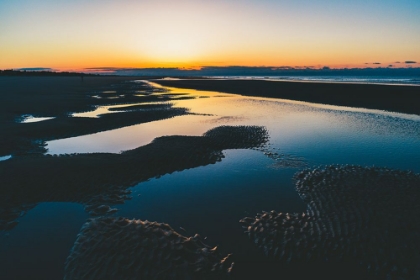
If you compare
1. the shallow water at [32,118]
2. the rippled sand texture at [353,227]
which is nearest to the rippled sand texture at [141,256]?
the rippled sand texture at [353,227]

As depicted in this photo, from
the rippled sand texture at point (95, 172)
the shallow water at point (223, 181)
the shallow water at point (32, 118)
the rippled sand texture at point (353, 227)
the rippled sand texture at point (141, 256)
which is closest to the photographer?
the rippled sand texture at point (141, 256)

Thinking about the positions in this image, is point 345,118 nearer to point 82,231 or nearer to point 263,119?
point 263,119

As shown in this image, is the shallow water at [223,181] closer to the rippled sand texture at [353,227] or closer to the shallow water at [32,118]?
the rippled sand texture at [353,227]

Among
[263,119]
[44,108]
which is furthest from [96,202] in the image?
[44,108]

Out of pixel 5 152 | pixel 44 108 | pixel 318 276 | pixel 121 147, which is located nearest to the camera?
pixel 318 276

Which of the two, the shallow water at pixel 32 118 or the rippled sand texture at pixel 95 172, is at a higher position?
the shallow water at pixel 32 118

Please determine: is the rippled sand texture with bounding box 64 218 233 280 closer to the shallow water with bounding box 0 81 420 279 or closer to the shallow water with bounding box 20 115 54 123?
the shallow water with bounding box 0 81 420 279
